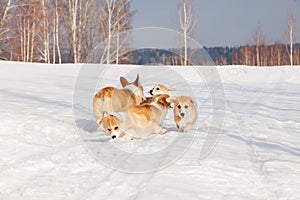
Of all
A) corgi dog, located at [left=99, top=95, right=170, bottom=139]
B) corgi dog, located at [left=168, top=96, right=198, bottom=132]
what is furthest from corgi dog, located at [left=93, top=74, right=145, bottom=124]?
corgi dog, located at [left=168, top=96, right=198, bottom=132]

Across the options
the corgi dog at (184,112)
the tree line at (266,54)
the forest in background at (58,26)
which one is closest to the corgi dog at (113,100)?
the corgi dog at (184,112)

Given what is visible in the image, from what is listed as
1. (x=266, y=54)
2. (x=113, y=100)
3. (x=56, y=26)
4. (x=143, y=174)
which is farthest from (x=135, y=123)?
(x=266, y=54)

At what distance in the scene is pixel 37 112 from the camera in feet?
16.0

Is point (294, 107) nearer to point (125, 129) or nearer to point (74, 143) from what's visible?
point (125, 129)

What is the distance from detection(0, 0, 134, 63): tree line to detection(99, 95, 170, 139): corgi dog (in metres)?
17.0

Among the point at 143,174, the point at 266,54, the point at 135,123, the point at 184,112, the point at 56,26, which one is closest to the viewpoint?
the point at 143,174

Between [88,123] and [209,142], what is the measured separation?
6.44 ft

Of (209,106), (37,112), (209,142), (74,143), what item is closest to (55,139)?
(74,143)

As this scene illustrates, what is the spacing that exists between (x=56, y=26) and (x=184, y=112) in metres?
20.6

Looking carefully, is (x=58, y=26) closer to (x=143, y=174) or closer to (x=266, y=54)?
(x=143, y=174)

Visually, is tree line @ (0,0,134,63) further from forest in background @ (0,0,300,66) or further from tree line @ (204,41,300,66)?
tree line @ (204,41,300,66)

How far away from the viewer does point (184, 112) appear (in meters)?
3.79

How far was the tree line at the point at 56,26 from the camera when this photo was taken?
22.0 metres

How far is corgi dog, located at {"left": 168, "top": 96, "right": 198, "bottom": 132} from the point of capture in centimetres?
379
